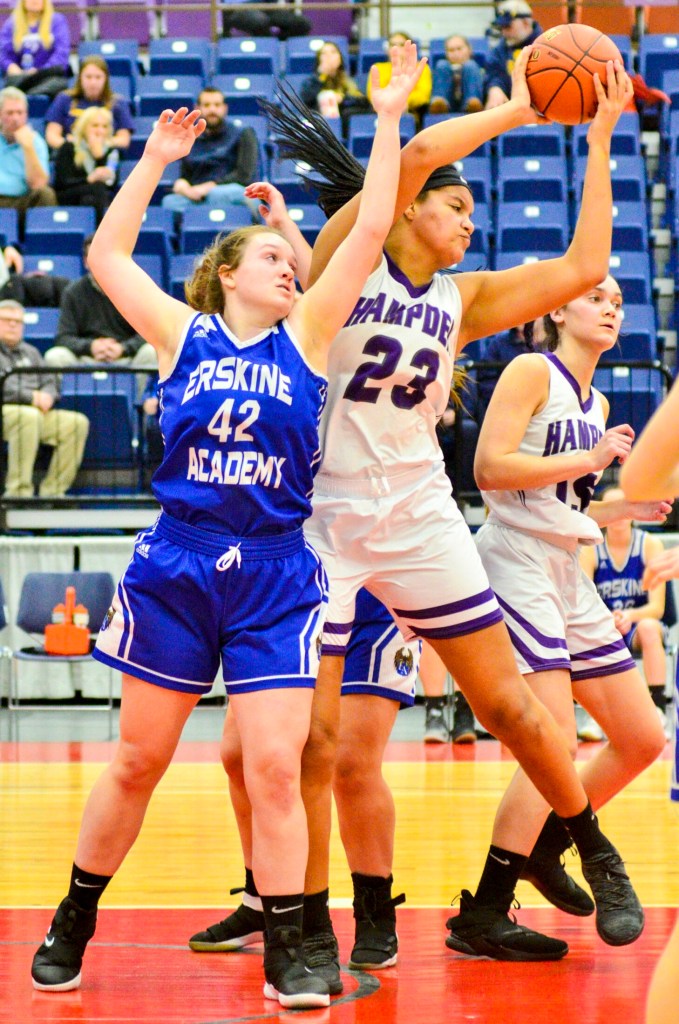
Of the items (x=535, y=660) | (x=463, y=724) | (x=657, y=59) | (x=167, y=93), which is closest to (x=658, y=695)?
(x=463, y=724)

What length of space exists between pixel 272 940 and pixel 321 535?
997 mm

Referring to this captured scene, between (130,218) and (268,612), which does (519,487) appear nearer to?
(268,612)

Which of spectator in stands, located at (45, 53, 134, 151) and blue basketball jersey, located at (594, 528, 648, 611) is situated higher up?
spectator in stands, located at (45, 53, 134, 151)

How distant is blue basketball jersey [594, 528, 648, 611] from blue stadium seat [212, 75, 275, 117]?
254 inches

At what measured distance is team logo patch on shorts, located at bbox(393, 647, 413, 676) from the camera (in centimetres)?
387

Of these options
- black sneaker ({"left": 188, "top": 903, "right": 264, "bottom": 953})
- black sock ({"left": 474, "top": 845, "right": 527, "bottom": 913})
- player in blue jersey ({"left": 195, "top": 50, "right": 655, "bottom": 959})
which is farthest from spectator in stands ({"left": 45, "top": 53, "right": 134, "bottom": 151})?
black sock ({"left": 474, "top": 845, "right": 527, "bottom": 913})

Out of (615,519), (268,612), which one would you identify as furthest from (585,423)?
(268,612)

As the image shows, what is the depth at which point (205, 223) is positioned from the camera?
11430 millimetres

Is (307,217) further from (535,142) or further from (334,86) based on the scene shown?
(535,142)

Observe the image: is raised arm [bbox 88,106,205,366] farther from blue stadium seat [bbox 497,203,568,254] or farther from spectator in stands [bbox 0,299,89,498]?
blue stadium seat [bbox 497,203,568,254]

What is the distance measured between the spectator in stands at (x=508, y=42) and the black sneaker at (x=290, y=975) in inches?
398

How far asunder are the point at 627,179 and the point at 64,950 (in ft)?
31.5

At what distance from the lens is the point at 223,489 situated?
3.33 m

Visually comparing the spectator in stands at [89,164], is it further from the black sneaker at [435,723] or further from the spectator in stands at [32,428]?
the black sneaker at [435,723]
